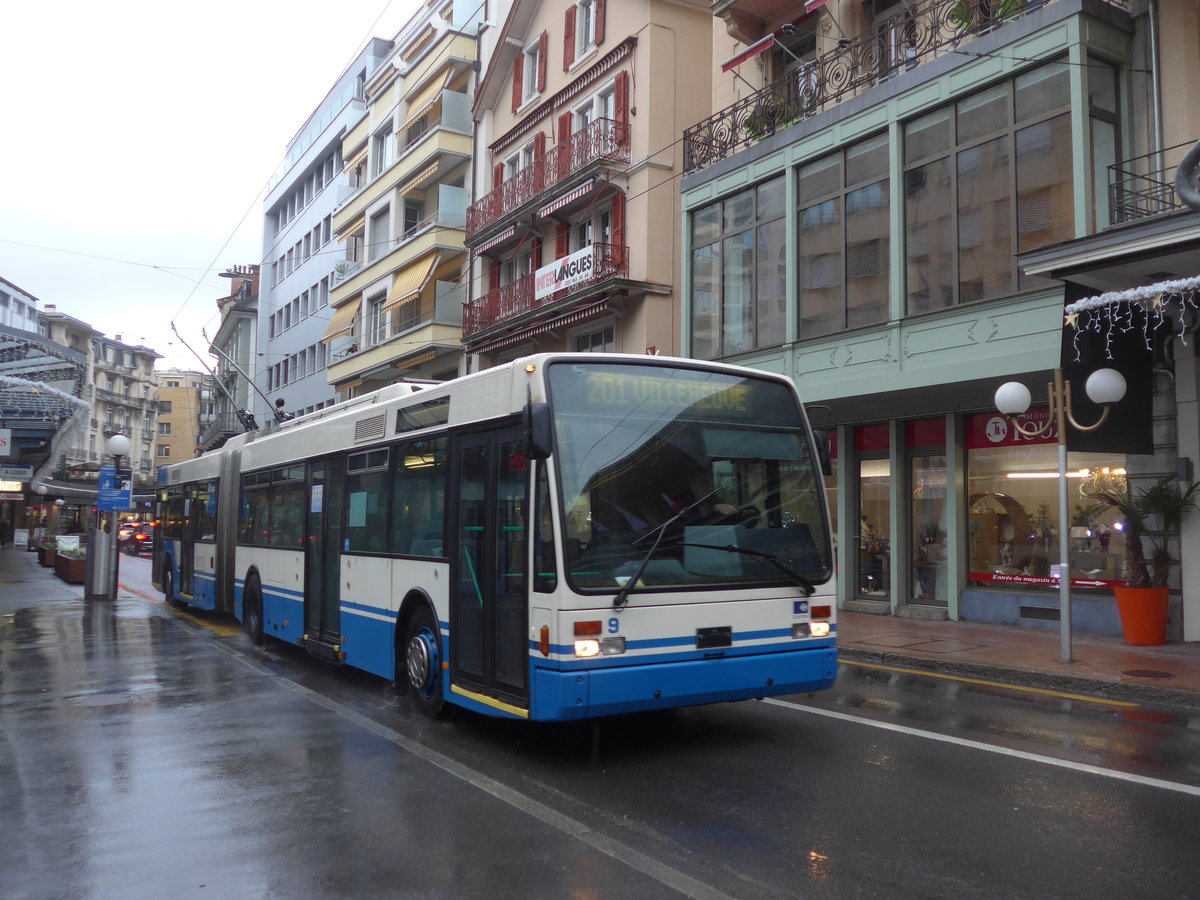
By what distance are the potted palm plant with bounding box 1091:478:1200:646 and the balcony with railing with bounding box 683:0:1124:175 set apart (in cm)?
660

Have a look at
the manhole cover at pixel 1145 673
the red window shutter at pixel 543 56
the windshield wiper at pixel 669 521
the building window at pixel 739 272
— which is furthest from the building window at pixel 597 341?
the windshield wiper at pixel 669 521

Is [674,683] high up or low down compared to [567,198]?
down

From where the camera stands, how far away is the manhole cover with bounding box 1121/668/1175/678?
402 inches

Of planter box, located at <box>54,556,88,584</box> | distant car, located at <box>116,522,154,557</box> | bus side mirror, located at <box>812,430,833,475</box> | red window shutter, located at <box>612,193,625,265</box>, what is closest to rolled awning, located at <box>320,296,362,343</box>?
planter box, located at <box>54,556,88,584</box>

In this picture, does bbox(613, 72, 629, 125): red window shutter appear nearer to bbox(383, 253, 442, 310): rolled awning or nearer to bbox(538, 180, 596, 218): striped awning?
bbox(538, 180, 596, 218): striped awning

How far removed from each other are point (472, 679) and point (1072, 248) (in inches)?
354

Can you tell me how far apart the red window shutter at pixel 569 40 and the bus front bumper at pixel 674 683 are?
23205mm

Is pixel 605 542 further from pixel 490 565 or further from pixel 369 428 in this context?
pixel 369 428

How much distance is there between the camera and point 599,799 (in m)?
6.04

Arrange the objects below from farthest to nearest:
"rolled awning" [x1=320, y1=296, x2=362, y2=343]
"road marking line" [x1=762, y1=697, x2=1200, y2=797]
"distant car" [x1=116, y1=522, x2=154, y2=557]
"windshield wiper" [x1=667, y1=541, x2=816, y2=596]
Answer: "distant car" [x1=116, y1=522, x2=154, y2=557]
"rolled awning" [x1=320, y1=296, x2=362, y2=343]
"windshield wiper" [x1=667, y1=541, x2=816, y2=596]
"road marking line" [x1=762, y1=697, x2=1200, y2=797]

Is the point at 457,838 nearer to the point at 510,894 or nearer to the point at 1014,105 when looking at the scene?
the point at 510,894

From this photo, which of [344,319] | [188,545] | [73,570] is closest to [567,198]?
[188,545]

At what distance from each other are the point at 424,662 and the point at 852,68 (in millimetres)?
13014

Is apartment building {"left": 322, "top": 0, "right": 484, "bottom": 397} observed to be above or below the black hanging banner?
above
